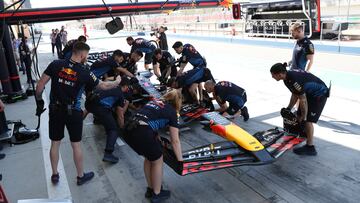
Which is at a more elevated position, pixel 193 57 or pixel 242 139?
pixel 193 57

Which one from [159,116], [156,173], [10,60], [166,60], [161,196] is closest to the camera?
[159,116]

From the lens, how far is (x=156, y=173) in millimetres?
3576

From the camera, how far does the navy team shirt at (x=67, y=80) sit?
3.80m

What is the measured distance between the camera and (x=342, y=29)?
591 inches

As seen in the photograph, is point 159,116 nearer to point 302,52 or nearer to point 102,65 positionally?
point 102,65

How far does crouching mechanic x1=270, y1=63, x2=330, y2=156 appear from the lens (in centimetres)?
443

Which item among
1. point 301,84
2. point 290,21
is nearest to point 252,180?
point 301,84

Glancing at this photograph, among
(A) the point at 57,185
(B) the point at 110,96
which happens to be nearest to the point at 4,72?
(B) the point at 110,96

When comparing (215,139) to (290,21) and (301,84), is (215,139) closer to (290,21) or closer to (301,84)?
(301,84)

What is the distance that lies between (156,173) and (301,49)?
392 cm

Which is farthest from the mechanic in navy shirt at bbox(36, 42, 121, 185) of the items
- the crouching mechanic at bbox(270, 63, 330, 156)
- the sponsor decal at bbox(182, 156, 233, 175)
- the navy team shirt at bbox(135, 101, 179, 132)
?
the crouching mechanic at bbox(270, 63, 330, 156)

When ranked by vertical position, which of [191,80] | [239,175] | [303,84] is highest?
[303,84]

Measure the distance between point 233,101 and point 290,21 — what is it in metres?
13.3

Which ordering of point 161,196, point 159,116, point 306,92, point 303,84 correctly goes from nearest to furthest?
point 159,116 < point 161,196 < point 303,84 < point 306,92
